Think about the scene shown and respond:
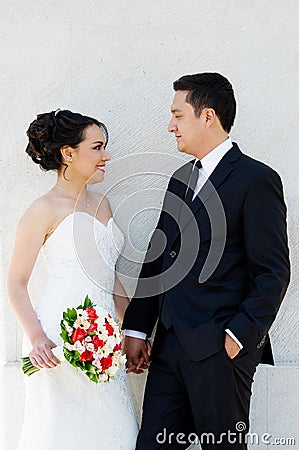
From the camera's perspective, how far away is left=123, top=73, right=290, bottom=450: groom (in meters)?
3.06

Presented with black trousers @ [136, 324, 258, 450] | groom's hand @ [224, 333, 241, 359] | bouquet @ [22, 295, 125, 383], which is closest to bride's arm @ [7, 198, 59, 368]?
bouquet @ [22, 295, 125, 383]

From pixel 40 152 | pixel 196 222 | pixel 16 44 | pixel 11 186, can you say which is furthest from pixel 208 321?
pixel 16 44

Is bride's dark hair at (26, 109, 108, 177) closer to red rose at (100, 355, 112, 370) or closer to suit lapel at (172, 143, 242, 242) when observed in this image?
suit lapel at (172, 143, 242, 242)

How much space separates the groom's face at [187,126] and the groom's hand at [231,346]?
0.77m

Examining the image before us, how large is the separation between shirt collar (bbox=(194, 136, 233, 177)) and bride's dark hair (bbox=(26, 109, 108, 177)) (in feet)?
1.81

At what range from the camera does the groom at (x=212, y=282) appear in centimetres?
306

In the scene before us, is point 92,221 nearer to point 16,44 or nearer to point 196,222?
point 196,222

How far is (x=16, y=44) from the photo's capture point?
12.7ft

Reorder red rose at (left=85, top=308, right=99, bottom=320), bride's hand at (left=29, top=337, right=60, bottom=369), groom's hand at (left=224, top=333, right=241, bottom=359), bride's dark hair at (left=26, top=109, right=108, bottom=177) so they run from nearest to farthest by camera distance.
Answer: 1. groom's hand at (left=224, top=333, right=241, bottom=359)
2. red rose at (left=85, top=308, right=99, bottom=320)
3. bride's hand at (left=29, top=337, right=60, bottom=369)
4. bride's dark hair at (left=26, top=109, right=108, bottom=177)

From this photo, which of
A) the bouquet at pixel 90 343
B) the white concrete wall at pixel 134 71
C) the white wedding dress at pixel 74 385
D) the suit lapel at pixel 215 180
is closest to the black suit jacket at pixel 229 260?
the suit lapel at pixel 215 180

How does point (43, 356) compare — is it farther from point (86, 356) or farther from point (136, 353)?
point (136, 353)

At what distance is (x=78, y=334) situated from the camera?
10.1 feet

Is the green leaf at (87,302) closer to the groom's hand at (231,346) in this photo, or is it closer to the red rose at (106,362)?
the red rose at (106,362)

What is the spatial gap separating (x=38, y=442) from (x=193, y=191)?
1.20 metres
